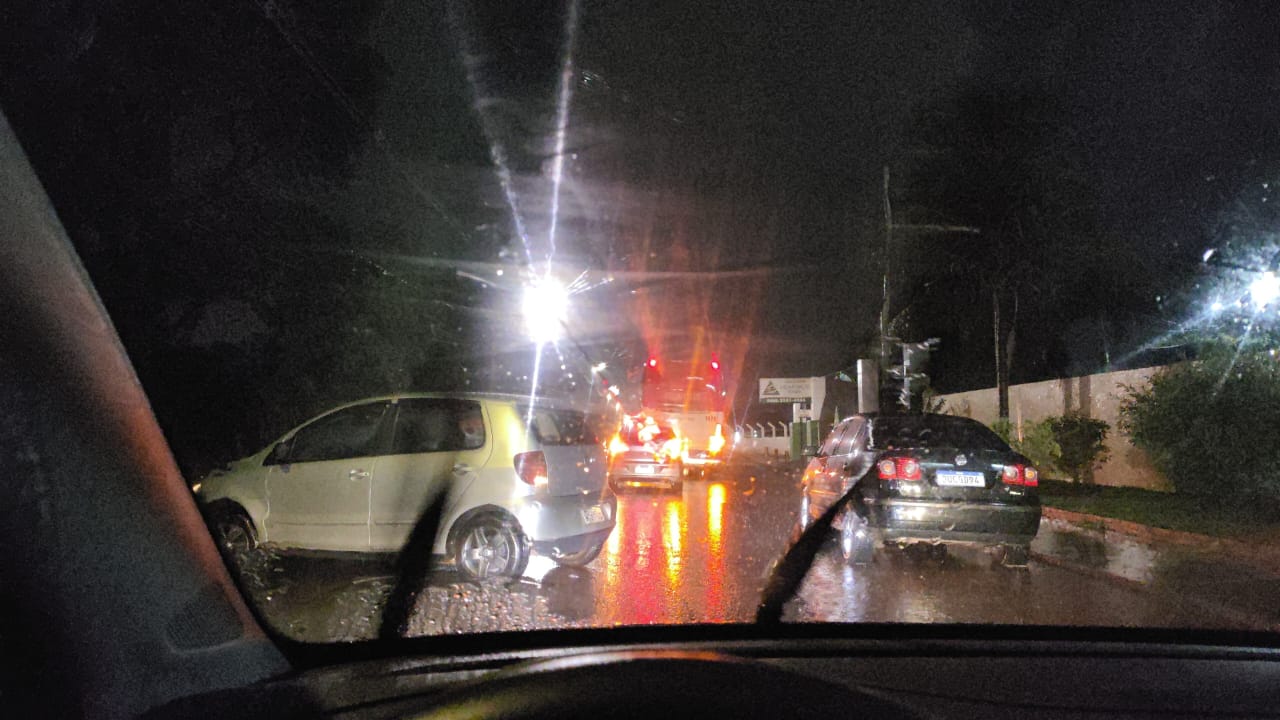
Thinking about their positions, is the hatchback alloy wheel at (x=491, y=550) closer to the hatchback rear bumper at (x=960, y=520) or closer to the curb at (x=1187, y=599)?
the hatchback rear bumper at (x=960, y=520)

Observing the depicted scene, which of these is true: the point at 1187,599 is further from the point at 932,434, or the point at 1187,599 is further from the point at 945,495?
the point at 932,434

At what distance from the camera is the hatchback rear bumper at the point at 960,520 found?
9016 mm

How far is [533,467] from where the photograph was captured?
25.0ft

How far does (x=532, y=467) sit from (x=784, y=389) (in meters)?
54.2

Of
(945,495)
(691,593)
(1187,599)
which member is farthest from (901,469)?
(691,593)

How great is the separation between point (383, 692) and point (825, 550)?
760cm

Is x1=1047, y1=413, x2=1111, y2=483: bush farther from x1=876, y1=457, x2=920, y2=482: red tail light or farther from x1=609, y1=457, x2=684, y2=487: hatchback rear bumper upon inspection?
x1=876, y1=457, x2=920, y2=482: red tail light

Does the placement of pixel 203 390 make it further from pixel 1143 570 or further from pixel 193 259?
pixel 1143 570

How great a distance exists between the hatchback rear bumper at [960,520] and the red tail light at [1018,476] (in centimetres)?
23

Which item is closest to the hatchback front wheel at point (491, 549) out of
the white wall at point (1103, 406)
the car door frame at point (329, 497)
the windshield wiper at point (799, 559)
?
the car door frame at point (329, 497)

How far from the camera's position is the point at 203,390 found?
29.6ft

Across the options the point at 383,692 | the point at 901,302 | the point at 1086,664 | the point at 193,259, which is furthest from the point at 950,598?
the point at 901,302

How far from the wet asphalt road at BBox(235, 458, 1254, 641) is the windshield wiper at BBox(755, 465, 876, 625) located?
0.39 ft

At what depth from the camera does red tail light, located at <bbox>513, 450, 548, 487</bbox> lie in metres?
7.54
